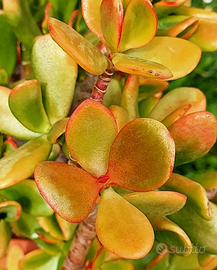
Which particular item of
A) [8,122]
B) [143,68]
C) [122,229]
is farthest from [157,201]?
[8,122]

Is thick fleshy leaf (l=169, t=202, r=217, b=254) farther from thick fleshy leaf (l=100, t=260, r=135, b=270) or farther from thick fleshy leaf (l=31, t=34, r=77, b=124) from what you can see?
thick fleshy leaf (l=31, t=34, r=77, b=124)

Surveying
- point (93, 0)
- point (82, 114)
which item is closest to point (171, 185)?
point (82, 114)

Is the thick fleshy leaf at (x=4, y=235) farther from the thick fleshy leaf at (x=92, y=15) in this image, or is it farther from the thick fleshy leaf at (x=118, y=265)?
the thick fleshy leaf at (x=92, y=15)

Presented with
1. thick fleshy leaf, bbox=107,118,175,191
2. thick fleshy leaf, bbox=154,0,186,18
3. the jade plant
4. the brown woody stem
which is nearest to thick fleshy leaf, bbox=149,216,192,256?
the jade plant

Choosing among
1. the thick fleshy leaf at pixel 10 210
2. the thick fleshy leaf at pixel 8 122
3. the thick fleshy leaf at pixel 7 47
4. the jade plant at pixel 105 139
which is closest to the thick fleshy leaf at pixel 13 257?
the jade plant at pixel 105 139

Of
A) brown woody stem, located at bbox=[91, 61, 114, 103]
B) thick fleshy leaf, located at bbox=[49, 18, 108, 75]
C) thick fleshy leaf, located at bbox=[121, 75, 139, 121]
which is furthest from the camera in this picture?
thick fleshy leaf, located at bbox=[121, 75, 139, 121]
